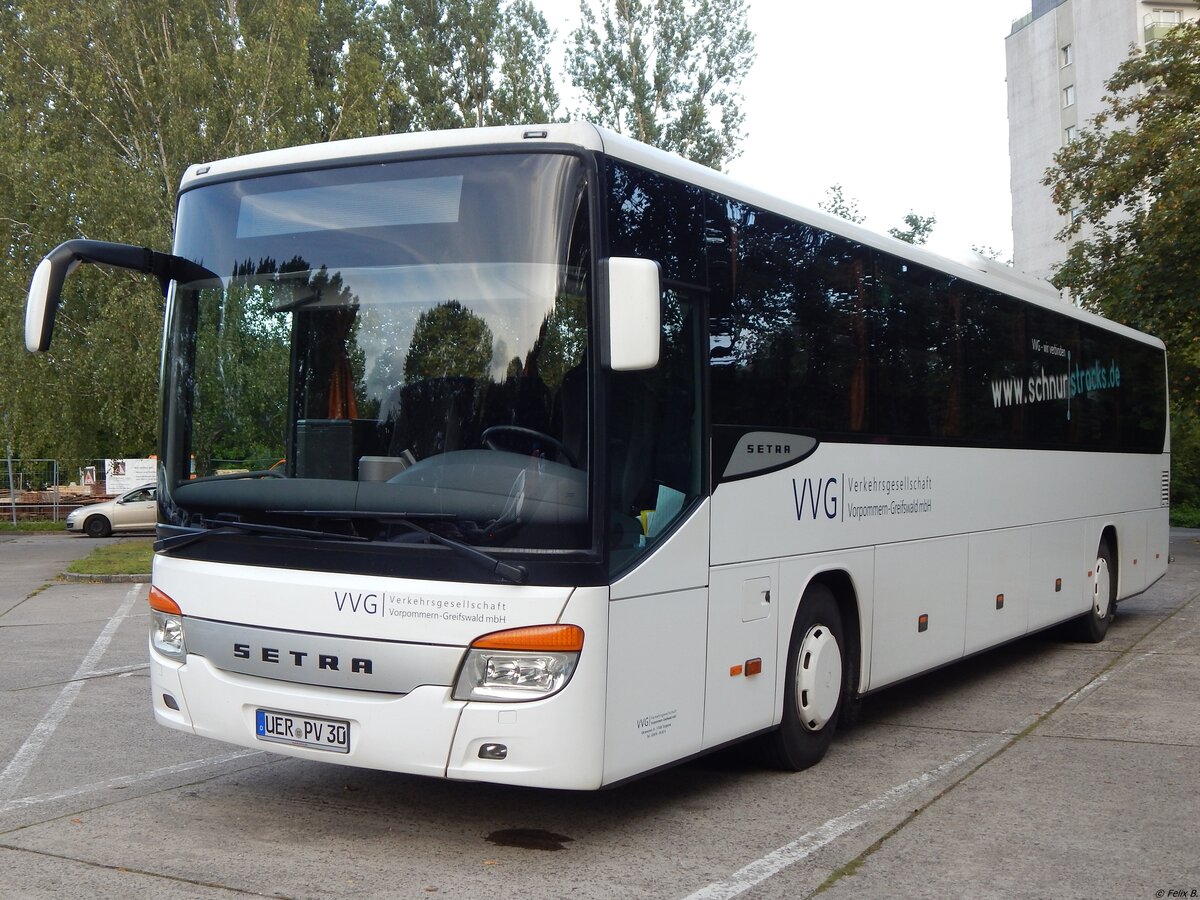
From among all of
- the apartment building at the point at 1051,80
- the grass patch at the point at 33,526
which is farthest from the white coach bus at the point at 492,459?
the apartment building at the point at 1051,80

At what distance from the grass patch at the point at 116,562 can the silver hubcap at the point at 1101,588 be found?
1258cm

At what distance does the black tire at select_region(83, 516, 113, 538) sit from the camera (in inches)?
1369

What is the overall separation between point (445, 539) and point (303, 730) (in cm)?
108

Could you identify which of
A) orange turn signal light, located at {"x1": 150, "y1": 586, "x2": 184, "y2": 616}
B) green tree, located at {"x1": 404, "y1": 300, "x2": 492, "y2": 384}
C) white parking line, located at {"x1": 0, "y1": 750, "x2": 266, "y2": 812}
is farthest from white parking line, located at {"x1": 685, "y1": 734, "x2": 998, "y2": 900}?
orange turn signal light, located at {"x1": 150, "y1": 586, "x2": 184, "y2": 616}

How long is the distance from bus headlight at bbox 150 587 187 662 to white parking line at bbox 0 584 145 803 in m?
1.24

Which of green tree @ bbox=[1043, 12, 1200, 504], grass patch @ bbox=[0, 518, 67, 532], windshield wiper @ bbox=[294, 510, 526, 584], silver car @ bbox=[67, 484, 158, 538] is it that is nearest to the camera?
windshield wiper @ bbox=[294, 510, 526, 584]

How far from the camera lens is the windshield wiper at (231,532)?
547cm

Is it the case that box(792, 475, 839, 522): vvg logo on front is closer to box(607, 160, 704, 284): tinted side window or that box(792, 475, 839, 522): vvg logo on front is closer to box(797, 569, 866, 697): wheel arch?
box(797, 569, 866, 697): wheel arch

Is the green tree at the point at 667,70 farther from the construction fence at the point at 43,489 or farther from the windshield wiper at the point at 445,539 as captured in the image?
the windshield wiper at the point at 445,539

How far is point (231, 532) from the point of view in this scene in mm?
5719

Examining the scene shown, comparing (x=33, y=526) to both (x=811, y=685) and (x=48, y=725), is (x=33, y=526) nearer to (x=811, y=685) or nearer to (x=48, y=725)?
(x=48, y=725)

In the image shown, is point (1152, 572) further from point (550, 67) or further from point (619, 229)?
point (550, 67)

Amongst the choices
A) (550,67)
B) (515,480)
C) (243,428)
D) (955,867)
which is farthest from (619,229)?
(550,67)

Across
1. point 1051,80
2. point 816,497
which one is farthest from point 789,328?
point 1051,80
